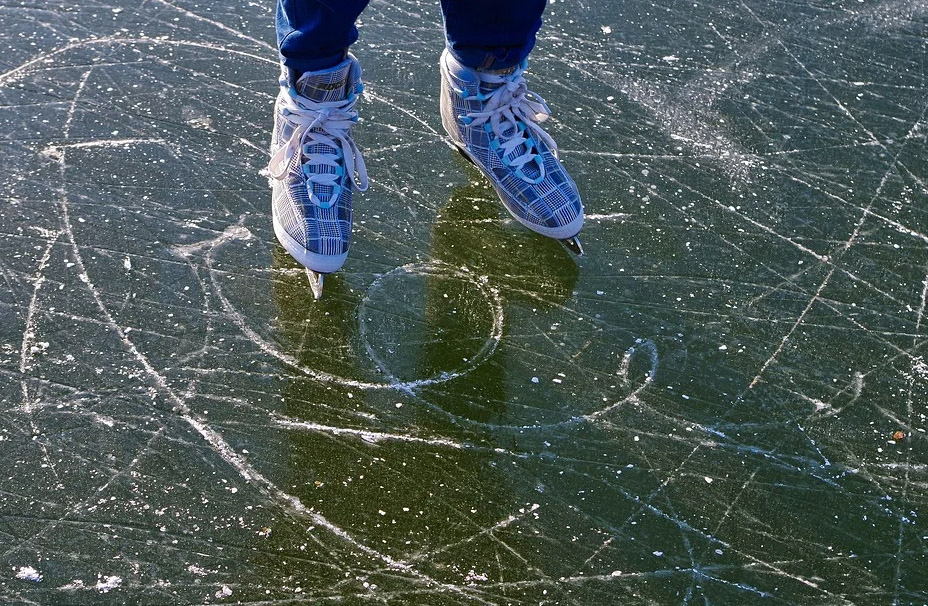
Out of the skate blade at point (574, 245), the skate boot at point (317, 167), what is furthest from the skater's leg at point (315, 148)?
the skate blade at point (574, 245)

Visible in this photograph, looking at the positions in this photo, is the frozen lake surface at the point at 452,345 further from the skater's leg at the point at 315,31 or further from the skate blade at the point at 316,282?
the skater's leg at the point at 315,31

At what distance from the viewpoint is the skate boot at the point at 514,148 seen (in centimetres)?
193

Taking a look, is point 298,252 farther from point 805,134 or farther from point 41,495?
point 805,134

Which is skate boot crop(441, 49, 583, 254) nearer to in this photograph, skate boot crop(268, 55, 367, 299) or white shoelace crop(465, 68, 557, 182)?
white shoelace crop(465, 68, 557, 182)

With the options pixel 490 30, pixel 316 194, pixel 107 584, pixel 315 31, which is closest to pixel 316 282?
pixel 316 194

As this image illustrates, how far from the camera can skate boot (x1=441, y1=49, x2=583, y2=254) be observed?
1.93 m

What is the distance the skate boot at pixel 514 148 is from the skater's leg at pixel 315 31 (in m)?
0.29

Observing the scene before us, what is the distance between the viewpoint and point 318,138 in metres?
1.86

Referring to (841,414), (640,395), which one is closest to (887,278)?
(841,414)

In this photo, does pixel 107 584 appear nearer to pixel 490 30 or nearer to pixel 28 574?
pixel 28 574

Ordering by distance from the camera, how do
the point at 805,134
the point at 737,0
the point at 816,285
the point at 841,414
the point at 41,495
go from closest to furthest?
the point at 41,495
the point at 841,414
the point at 816,285
the point at 805,134
the point at 737,0

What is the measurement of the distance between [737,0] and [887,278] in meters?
1.26

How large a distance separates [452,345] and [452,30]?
0.59 m

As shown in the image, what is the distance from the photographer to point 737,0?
290cm
